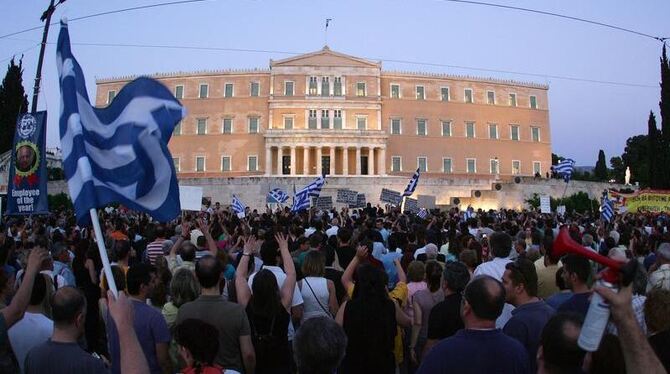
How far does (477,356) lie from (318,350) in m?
0.82

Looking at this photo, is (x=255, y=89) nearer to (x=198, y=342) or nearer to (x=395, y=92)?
(x=395, y=92)

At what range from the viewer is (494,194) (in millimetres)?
45125

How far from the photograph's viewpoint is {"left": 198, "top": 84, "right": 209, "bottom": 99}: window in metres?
58.4

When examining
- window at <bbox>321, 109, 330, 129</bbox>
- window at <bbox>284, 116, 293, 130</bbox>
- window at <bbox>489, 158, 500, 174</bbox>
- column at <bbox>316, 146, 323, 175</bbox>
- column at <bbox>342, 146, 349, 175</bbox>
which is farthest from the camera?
window at <bbox>489, 158, 500, 174</bbox>

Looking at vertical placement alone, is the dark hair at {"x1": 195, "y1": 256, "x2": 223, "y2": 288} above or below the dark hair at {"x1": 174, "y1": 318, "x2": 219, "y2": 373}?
above

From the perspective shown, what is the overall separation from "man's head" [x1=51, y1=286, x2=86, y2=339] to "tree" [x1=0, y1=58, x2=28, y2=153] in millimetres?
31569

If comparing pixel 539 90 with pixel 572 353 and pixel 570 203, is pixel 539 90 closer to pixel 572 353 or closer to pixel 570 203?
pixel 570 203

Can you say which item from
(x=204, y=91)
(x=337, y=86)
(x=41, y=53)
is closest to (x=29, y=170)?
(x=41, y=53)

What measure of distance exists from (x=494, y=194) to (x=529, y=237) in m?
35.1

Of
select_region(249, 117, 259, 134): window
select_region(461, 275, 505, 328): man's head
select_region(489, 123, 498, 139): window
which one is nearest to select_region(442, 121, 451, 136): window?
select_region(489, 123, 498, 139): window

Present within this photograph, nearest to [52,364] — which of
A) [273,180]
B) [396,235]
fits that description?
[396,235]

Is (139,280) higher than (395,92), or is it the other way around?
(395,92)

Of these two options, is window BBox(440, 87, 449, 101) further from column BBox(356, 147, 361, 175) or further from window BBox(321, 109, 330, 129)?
window BBox(321, 109, 330, 129)

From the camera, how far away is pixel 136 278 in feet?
14.2
